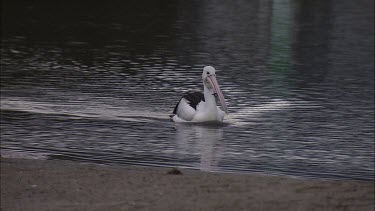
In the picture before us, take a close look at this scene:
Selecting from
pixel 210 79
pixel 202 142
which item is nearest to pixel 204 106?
pixel 210 79

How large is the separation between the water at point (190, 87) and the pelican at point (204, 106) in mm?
176

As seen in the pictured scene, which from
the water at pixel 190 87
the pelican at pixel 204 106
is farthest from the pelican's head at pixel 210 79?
the water at pixel 190 87

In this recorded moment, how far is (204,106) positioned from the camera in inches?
591

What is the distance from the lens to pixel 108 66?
19.2 meters

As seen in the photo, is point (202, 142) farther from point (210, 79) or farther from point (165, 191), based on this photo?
point (165, 191)

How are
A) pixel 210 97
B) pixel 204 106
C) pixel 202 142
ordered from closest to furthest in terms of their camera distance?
pixel 202 142
pixel 204 106
pixel 210 97

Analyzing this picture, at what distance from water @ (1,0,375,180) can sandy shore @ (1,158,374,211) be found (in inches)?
51.7

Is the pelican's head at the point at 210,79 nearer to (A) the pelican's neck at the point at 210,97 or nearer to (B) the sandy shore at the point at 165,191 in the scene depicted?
(A) the pelican's neck at the point at 210,97

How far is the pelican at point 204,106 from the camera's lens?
1484cm

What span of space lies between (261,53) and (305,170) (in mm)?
9945

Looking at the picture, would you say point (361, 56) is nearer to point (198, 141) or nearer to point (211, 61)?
point (211, 61)

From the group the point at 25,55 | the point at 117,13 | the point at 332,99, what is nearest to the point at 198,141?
the point at 332,99

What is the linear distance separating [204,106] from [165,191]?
Answer: 5623 mm

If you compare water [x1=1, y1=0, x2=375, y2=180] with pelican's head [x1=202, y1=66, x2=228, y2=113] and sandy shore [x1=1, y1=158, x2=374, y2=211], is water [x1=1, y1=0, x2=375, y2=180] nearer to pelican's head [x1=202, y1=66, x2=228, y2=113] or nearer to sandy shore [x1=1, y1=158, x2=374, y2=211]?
pelican's head [x1=202, y1=66, x2=228, y2=113]
